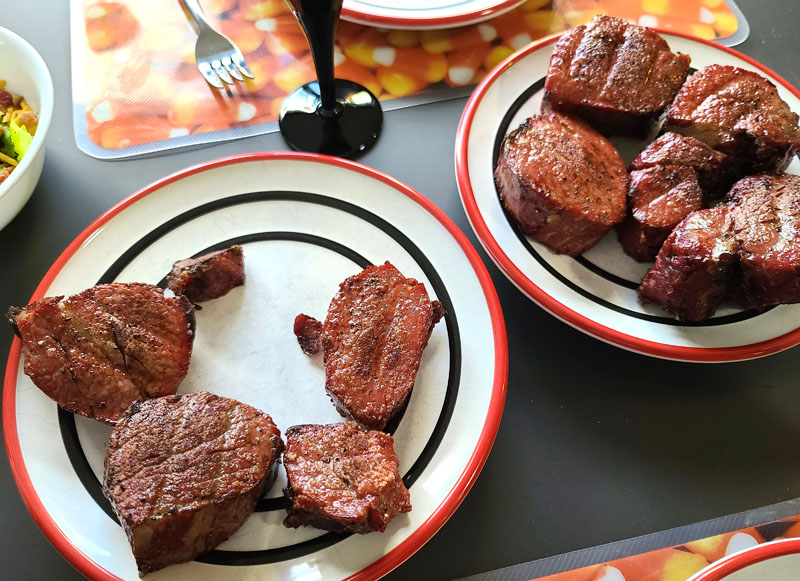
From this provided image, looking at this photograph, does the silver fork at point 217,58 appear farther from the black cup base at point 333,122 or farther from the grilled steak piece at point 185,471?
the grilled steak piece at point 185,471

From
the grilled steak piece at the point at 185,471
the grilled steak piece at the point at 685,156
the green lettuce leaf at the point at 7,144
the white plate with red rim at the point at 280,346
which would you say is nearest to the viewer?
the grilled steak piece at the point at 185,471

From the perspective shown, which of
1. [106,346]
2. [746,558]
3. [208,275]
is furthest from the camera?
[208,275]

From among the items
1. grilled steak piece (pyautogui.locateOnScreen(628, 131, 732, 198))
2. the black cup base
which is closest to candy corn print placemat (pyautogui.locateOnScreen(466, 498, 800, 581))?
grilled steak piece (pyautogui.locateOnScreen(628, 131, 732, 198))

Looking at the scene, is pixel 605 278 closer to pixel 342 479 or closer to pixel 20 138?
pixel 342 479

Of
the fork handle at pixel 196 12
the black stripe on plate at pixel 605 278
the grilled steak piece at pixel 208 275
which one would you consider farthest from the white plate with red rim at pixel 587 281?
the fork handle at pixel 196 12

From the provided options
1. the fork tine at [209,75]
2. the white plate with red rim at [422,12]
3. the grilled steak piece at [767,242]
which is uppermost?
the white plate with red rim at [422,12]

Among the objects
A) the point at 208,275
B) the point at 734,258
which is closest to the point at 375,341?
the point at 208,275
